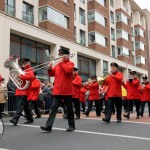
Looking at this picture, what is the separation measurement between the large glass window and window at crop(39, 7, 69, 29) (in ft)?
7.48

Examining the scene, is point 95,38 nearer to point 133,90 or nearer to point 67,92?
point 133,90

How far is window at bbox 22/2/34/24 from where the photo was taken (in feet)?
78.0

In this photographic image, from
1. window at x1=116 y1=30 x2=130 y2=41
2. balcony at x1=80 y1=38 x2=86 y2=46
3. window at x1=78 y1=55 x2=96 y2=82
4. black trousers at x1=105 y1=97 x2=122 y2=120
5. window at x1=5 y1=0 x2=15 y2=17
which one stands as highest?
window at x1=116 y1=30 x2=130 y2=41

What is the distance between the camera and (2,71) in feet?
63.9

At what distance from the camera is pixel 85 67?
108 ft

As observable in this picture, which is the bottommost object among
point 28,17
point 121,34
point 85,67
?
point 85,67

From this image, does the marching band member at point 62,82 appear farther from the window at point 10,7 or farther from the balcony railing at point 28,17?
the balcony railing at point 28,17

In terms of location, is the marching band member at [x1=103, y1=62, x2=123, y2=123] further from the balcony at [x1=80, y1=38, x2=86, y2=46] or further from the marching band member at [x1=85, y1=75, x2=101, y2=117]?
the balcony at [x1=80, y1=38, x2=86, y2=46]

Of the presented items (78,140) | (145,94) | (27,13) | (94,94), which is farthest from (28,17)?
(78,140)

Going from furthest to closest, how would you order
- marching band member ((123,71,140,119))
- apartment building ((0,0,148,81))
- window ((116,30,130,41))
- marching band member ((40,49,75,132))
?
window ((116,30,130,41)) → apartment building ((0,0,148,81)) → marching band member ((123,71,140,119)) → marching band member ((40,49,75,132))

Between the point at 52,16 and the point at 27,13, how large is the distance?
2.66 meters

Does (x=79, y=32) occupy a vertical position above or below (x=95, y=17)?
below

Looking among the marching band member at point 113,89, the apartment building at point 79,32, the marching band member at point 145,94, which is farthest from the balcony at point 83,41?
the marching band member at point 113,89

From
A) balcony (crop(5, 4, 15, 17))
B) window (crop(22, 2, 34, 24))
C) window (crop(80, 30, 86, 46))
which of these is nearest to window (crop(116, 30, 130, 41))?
Answer: window (crop(80, 30, 86, 46))
